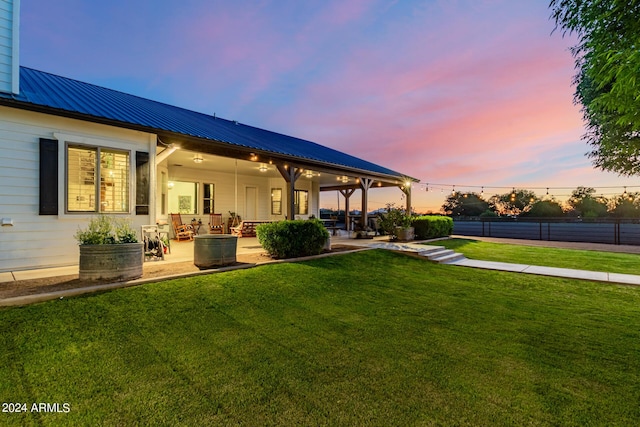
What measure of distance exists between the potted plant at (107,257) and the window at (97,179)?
171 centimetres

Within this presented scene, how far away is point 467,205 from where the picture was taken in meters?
47.2

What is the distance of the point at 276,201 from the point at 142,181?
29.3 feet

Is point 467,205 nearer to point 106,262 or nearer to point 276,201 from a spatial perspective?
point 276,201

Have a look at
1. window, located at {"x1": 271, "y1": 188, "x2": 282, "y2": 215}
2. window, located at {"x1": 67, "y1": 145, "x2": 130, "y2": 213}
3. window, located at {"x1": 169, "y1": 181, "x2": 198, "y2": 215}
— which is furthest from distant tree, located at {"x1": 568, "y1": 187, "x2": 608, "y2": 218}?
window, located at {"x1": 67, "y1": 145, "x2": 130, "y2": 213}

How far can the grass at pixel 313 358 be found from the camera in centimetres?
211

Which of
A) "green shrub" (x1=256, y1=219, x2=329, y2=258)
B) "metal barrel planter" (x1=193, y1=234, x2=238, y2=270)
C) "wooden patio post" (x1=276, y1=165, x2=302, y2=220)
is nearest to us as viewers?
"metal barrel planter" (x1=193, y1=234, x2=238, y2=270)

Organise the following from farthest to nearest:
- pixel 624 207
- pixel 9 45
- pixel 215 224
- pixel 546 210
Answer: pixel 546 210
pixel 624 207
pixel 215 224
pixel 9 45

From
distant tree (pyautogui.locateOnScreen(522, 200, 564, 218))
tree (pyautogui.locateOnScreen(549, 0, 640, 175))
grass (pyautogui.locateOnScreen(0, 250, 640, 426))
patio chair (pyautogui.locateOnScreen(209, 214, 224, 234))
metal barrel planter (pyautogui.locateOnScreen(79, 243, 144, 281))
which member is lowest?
grass (pyautogui.locateOnScreen(0, 250, 640, 426))

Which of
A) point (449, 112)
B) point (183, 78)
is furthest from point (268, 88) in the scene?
point (449, 112)

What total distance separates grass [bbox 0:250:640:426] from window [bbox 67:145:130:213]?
2.92m

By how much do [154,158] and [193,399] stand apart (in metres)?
5.99

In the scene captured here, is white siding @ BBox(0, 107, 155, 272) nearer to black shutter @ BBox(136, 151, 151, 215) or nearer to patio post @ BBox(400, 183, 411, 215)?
black shutter @ BBox(136, 151, 151, 215)

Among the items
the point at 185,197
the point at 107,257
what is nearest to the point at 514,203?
the point at 185,197

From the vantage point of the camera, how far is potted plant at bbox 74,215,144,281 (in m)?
4.46
